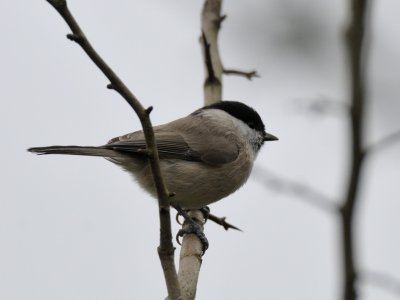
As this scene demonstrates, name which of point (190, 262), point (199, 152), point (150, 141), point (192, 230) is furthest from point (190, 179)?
point (150, 141)

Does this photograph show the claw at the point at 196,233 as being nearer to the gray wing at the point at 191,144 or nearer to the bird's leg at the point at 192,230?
the bird's leg at the point at 192,230

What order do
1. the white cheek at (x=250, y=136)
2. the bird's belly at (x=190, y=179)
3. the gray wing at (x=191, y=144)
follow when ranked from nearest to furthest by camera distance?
the bird's belly at (x=190, y=179) < the gray wing at (x=191, y=144) < the white cheek at (x=250, y=136)

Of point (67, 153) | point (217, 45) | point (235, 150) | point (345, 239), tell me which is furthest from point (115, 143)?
point (345, 239)

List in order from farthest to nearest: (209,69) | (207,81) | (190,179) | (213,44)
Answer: (213,44) → (207,81) → (209,69) → (190,179)

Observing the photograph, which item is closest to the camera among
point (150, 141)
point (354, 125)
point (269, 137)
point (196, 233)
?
point (354, 125)

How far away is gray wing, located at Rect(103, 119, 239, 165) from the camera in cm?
458

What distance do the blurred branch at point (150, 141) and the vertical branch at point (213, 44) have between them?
2.50 metres

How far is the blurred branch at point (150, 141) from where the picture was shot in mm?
1909

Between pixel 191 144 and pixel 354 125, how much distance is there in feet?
12.6

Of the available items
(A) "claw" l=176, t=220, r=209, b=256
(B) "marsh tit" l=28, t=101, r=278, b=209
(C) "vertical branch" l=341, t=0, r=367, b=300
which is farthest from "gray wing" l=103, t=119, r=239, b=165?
(C) "vertical branch" l=341, t=0, r=367, b=300

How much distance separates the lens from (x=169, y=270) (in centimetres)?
265

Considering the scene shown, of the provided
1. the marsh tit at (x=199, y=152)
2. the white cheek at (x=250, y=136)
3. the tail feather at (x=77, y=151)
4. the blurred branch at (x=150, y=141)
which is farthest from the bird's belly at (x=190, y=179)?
the blurred branch at (x=150, y=141)

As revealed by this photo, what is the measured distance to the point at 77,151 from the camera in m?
3.91

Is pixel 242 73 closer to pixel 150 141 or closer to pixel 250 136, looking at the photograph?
pixel 250 136
